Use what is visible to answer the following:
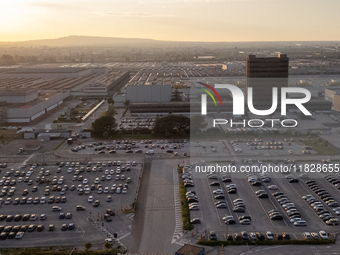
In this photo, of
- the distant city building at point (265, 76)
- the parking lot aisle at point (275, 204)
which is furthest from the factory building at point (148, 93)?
the parking lot aisle at point (275, 204)

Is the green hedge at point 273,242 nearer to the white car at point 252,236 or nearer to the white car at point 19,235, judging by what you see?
the white car at point 252,236

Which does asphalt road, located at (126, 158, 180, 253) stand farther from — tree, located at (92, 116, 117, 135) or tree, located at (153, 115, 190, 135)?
tree, located at (92, 116, 117, 135)

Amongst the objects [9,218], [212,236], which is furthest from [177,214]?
[9,218]

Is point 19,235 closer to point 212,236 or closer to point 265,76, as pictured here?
point 212,236

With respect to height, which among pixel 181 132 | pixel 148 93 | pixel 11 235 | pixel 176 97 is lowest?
pixel 11 235

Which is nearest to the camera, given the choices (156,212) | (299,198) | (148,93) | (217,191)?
(156,212)
